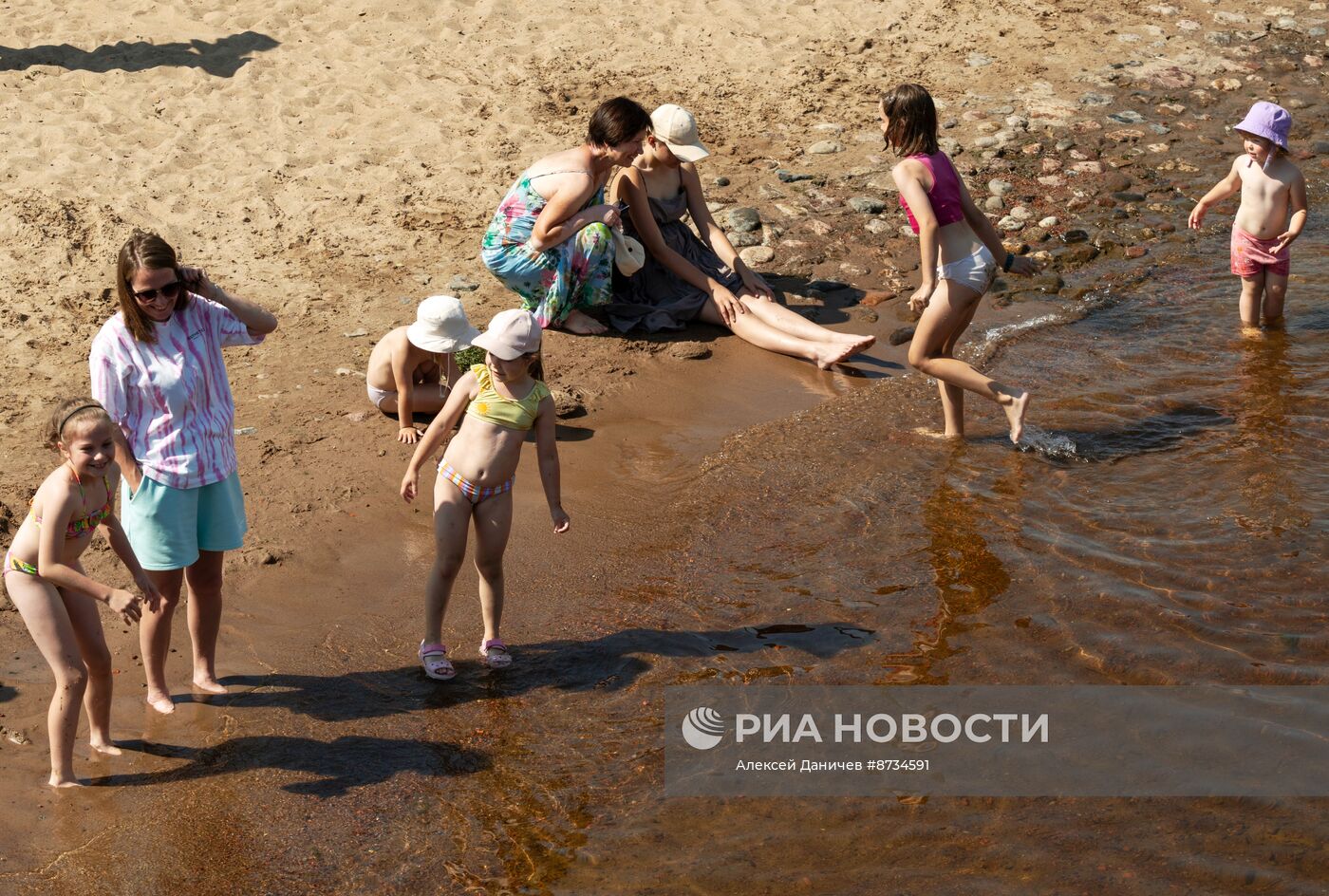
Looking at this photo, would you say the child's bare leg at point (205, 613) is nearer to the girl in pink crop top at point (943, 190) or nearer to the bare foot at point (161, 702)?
the bare foot at point (161, 702)

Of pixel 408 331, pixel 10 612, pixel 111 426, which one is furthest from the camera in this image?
pixel 408 331

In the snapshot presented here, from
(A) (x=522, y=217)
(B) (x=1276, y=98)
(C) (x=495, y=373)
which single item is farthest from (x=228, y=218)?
(B) (x=1276, y=98)

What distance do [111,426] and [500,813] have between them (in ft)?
5.62

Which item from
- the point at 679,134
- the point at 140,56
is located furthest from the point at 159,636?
the point at 140,56

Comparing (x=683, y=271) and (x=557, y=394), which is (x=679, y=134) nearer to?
(x=683, y=271)

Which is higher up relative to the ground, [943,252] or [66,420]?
[943,252]

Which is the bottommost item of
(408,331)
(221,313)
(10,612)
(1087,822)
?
(1087,822)

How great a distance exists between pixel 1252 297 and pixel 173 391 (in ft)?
20.6

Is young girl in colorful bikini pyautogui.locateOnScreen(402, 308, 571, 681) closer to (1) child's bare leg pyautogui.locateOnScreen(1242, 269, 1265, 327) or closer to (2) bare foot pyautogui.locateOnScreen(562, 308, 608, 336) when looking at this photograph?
(2) bare foot pyautogui.locateOnScreen(562, 308, 608, 336)

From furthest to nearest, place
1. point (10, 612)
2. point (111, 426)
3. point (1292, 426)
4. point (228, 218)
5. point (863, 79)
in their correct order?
point (863, 79), point (228, 218), point (1292, 426), point (10, 612), point (111, 426)

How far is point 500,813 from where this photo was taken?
14.1 ft

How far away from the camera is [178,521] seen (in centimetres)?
447

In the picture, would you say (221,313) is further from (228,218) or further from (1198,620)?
(228,218)

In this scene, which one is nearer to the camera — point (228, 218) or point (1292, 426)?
point (1292, 426)
